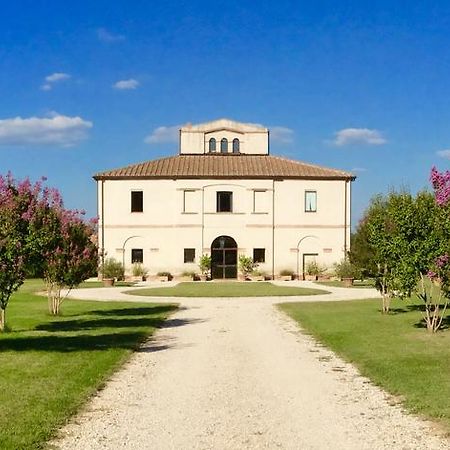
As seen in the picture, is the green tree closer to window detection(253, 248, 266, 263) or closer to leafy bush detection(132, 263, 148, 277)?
window detection(253, 248, 266, 263)

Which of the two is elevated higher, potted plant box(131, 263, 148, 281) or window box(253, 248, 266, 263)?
window box(253, 248, 266, 263)

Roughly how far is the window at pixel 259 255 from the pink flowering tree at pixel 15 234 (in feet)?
105

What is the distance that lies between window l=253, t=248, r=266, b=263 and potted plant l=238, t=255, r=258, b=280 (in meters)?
0.67

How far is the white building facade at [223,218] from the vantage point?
4756 centimetres

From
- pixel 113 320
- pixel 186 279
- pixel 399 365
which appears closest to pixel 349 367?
pixel 399 365

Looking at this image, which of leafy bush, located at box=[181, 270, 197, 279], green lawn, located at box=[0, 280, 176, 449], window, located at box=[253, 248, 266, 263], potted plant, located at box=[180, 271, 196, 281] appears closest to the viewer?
green lawn, located at box=[0, 280, 176, 449]

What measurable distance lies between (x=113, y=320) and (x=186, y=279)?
1004 inches

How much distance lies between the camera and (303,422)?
26.7ft

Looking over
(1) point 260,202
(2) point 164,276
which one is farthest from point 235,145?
(2) point 164,276

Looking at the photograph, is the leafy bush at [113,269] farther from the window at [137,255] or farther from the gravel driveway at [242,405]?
the gravel driveway at [242,405]

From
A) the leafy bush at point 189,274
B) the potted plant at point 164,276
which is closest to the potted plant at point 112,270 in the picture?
the potted plant at point 164,276

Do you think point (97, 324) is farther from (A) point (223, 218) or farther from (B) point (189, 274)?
(A) point (223, 218)

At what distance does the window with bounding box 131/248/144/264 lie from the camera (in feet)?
156

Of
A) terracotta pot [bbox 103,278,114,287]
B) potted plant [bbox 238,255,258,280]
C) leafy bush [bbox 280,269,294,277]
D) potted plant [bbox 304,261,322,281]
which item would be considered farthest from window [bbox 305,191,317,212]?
terracotta pot [bbox 103,278,114,287]
